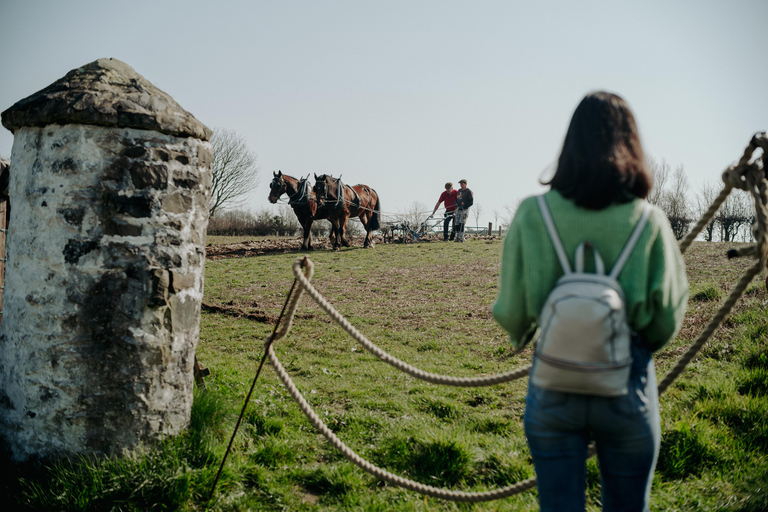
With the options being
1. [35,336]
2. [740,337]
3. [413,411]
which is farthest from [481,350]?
[35,336]

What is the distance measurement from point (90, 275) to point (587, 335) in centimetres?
288

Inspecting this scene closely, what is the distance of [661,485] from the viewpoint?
320 cm

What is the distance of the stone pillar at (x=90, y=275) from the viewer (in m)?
3.11

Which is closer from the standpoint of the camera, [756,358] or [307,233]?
[756,358]

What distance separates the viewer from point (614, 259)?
1733mm

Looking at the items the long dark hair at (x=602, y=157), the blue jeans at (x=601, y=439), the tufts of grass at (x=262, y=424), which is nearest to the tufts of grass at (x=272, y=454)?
the tufts of grass at (x=262, y=424)

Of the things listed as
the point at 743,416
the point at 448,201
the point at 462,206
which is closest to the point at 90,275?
the point at 743,416

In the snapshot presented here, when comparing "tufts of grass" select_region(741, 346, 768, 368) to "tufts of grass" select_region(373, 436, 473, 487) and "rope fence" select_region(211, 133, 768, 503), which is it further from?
"tufts of grass" select_region(373, 436, 473, 487)

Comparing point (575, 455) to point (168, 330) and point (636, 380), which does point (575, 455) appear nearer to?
point (636, 380)

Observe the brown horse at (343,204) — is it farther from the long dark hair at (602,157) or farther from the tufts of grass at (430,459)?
the long dark hair at (602,157)

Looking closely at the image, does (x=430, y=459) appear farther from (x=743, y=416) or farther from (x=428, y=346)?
(x=428, y=346)

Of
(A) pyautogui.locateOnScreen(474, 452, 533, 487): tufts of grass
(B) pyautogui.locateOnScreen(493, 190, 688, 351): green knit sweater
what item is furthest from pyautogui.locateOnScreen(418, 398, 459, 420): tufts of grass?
(B) pyautogui.locateOnScreen(493, 190, 688, 351): green knit sweater

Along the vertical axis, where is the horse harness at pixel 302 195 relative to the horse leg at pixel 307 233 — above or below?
above

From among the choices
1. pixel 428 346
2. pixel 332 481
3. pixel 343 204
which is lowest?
pixel 332 481
